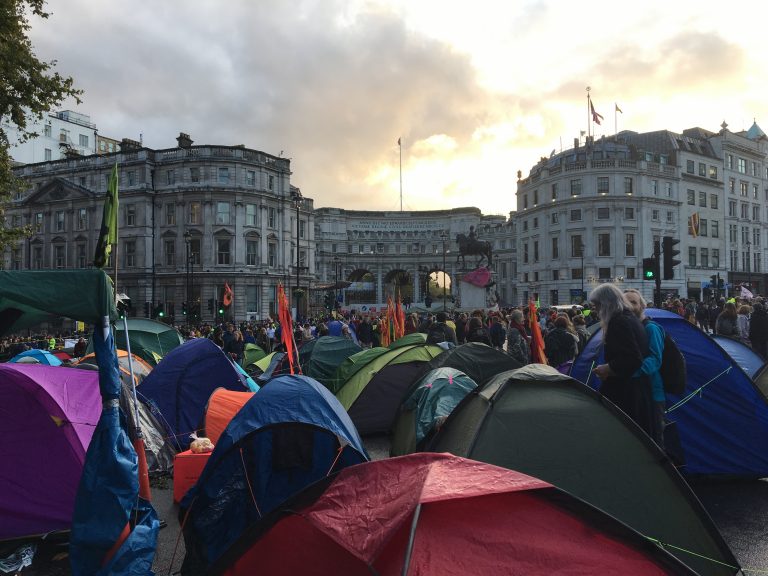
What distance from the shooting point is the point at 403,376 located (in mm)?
10625

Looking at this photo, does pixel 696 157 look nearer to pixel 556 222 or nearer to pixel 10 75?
pixel 556 222

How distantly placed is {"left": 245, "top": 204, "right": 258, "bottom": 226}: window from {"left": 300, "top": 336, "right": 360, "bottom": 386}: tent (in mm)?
38660

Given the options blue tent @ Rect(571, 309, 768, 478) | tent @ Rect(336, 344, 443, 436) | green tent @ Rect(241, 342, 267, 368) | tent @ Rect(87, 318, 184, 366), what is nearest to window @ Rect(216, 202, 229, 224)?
green tent @ Rect(241, 342, 267, 368)

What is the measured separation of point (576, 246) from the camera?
5753 cm

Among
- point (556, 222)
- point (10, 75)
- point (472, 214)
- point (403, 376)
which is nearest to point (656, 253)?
point (403, 376)

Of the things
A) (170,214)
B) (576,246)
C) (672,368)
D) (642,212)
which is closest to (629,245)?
A: (642,212)

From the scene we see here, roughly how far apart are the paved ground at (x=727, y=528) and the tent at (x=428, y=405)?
3086mm

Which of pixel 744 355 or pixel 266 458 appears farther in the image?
pixel 744 355

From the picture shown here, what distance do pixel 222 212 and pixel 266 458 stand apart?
48086 mm

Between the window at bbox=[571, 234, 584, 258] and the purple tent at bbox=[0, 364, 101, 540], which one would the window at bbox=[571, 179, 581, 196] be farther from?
the purple tent at bbox=[0, 364, 101, 540]

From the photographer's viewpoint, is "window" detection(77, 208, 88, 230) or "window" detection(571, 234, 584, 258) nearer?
"window" detection(77, 208, 88, 230)

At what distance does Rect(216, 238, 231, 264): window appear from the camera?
5109 centimetres

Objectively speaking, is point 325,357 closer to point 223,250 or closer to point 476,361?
point 476,361

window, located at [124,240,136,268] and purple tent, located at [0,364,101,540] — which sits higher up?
window, located at [124,240,136,268]
